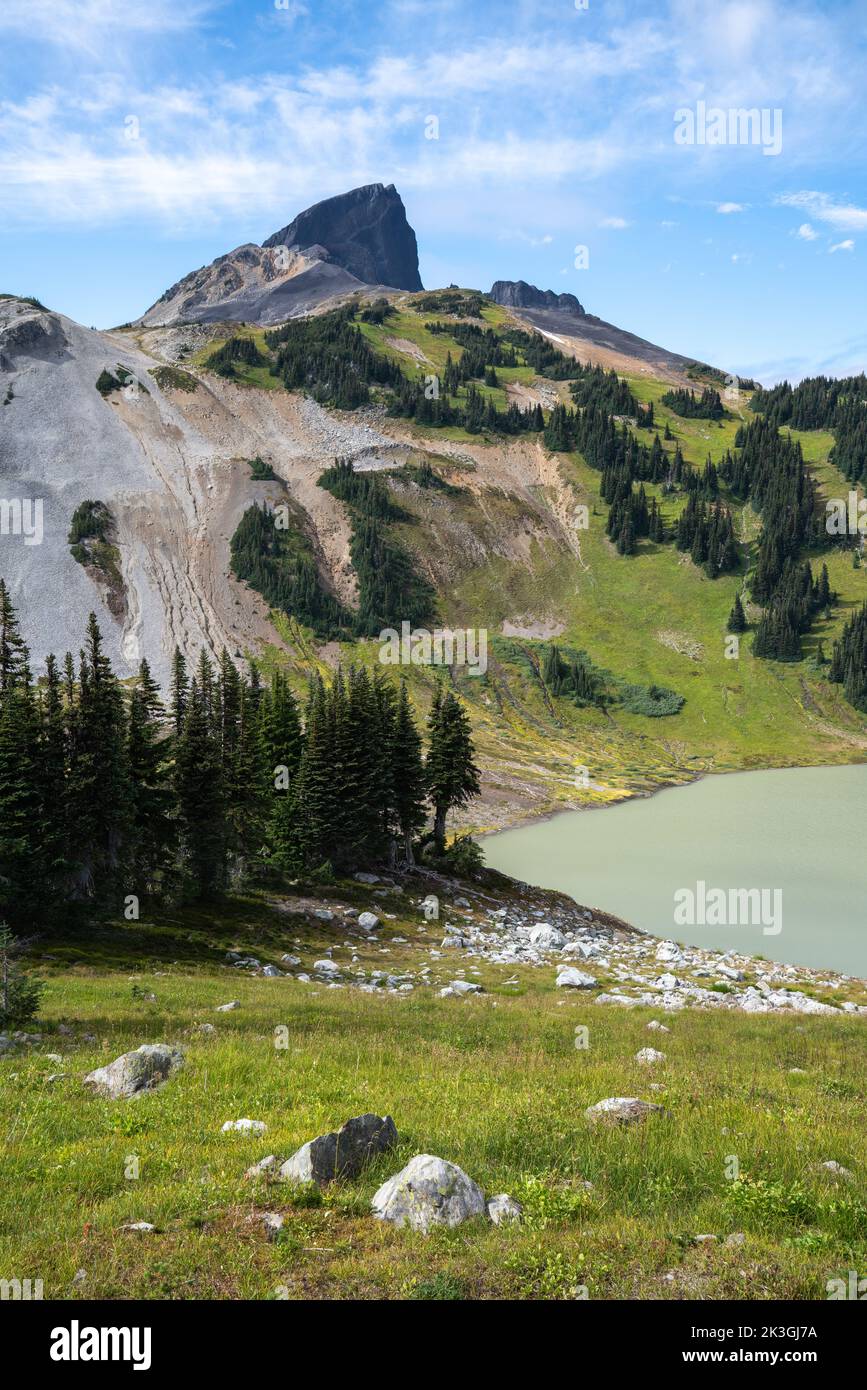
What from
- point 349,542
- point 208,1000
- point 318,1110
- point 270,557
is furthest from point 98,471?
point 318,1110

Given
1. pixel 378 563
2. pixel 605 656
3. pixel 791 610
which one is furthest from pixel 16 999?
pixel 791 610

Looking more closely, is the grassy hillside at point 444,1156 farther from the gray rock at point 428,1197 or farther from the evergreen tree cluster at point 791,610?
the evergreen tree cluster at point 791,610

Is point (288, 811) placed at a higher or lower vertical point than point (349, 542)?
lower

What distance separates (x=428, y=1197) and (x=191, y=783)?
38.8m

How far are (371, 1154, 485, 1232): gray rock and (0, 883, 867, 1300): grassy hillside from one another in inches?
8.8

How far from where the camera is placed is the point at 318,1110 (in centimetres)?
1192

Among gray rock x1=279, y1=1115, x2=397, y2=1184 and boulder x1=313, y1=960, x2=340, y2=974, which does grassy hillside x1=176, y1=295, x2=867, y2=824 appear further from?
gray rock x1=279, y1=1115, x2=397, y2=1184

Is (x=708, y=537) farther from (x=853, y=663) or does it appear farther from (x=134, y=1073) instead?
(x=134, y=1073)

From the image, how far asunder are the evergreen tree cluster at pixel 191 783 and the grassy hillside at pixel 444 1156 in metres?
18.1

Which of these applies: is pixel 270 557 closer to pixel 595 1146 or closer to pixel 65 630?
pixel 65 630

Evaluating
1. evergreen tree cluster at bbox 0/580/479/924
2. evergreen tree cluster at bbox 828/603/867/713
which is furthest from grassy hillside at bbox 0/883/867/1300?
evergreen tree cluster at bbox 828/603/867/713

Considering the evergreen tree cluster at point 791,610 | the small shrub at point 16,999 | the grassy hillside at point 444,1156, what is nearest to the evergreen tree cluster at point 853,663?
the evergreen tree cluster at point 791,610

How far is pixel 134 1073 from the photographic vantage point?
13531 mm
